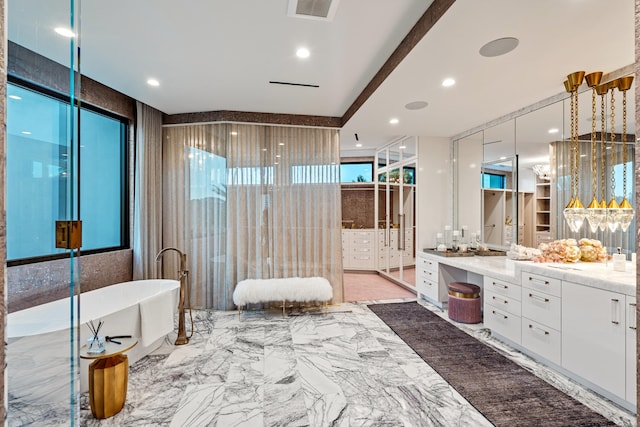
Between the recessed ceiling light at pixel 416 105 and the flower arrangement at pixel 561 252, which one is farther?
the recessed ceiling light at pixel 416 105

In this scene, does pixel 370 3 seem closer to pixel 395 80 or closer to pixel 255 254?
pixel 395 80

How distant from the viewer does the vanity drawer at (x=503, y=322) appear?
2939 mm

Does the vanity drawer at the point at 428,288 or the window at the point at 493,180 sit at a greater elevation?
the window at the point at 493,180

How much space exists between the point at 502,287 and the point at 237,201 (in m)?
3.33

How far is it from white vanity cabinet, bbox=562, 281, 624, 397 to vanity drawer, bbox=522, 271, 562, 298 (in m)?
0.06

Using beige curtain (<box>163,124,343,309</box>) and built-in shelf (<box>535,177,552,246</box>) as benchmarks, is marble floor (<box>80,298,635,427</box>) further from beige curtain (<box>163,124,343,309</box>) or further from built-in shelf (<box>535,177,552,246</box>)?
built-in shelf (<box>535,177,552,246</box>)

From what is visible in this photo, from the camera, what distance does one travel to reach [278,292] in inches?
152

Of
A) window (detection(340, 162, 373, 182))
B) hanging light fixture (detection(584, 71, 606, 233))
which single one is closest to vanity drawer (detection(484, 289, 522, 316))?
hanging light fixture (detection(584, 71, 606, 233))

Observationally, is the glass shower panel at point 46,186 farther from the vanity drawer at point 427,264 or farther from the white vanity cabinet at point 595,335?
the vanity drawer at point 427,264

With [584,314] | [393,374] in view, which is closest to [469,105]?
[584,314]

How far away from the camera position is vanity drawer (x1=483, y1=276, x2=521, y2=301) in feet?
9.76

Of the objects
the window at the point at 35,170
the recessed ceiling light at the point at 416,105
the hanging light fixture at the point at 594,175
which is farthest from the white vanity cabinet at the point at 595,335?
the window at the point at 35,170

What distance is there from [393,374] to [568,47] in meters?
2.80

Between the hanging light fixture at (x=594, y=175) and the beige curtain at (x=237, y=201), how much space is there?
2.96m
